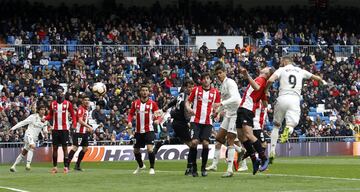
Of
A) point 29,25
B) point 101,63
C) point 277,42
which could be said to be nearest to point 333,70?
point 277,42

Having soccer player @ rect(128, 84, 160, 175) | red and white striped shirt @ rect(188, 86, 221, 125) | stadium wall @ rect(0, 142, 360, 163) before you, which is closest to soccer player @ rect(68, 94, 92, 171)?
soccer player @ rect(128, 84, 160, 175)

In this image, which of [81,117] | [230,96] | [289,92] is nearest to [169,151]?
[81,117]

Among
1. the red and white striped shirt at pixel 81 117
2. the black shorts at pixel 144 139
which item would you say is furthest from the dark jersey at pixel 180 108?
the red and white striped shirt at pixel 81 117

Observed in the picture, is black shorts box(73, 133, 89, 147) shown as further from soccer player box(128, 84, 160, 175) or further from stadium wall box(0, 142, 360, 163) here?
stadium wall box(0, 142, 360, 163)

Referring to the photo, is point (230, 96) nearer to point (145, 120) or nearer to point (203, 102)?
point (203, 102)

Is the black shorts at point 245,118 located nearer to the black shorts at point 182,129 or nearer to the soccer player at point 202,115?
the soccer player at point 202,115

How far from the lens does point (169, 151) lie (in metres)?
38.8

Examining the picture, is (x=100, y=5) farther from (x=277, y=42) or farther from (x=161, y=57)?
(x=277, y=42)

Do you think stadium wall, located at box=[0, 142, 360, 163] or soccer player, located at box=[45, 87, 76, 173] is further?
stadium wall, located at box=[0, 142, 360, 163]

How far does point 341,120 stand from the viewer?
152 feet

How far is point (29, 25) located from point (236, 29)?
12833 millimetres

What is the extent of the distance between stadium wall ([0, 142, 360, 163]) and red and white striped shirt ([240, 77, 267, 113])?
748 inches

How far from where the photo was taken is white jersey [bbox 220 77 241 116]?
63.4ft

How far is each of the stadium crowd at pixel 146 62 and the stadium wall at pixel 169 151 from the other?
0.87 metres
